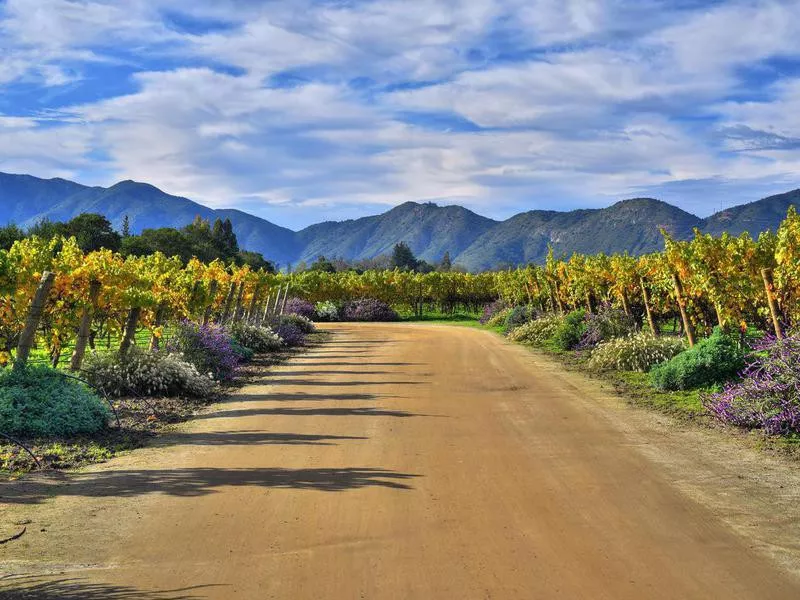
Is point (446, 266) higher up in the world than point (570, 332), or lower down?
higher up

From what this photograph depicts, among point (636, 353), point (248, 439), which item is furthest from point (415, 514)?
point (636, 353)

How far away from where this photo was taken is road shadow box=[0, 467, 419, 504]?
6.54 metres

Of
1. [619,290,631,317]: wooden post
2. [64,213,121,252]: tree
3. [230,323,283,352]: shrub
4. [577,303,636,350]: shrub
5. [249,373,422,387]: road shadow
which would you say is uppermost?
[64,213,121,252]: tree

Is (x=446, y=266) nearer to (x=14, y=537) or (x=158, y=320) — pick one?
(x=158, y=320)

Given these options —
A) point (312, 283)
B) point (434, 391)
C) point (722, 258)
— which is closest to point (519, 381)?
point (434, 391)

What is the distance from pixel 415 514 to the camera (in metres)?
5.92

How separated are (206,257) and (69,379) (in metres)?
68.7

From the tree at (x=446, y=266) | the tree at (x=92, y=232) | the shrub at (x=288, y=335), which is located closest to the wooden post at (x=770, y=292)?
the shrub at (x=288, y=335)

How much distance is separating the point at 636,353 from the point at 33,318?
12088 mm

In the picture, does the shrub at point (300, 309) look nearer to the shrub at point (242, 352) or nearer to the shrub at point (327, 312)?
the shrub at point (327, 312)

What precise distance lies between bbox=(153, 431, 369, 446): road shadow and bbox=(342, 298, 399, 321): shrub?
129 ft

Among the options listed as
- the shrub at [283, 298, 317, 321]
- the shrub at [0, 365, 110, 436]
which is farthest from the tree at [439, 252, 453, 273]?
the shrub at [0, 365, 110, 436]

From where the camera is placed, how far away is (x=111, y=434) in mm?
9062

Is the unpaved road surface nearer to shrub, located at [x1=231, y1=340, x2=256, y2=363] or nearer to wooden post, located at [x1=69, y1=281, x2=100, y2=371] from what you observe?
wooden post, located at [x1=69, y1=281, x2=100, y2=371]
